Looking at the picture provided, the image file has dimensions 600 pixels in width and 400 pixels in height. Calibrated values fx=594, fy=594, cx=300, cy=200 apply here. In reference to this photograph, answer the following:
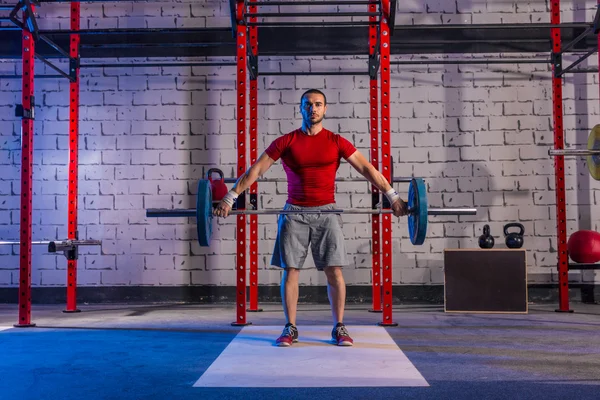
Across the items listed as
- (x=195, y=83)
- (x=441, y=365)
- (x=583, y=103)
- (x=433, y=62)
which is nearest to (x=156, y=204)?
(x=195, y=83)

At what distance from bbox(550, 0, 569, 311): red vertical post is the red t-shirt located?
8.73 feet

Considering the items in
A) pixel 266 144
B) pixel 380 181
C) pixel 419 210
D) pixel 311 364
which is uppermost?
pixel 266 144

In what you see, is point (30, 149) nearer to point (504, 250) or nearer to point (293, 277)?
point (293, 277)

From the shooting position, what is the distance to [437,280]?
5.83 meters

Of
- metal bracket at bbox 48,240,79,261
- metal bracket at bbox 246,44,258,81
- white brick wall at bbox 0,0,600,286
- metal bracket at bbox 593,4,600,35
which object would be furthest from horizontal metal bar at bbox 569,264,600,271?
metal bracket at bbox 48,240,79,261

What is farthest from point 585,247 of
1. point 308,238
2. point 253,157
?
point 253,157

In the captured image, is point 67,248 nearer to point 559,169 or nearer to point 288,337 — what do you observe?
point 288,337

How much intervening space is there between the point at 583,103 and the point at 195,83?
387 centimetres

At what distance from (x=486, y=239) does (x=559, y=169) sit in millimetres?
930

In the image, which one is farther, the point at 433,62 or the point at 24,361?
the point at 433,62

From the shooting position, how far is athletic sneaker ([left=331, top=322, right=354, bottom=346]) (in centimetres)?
355

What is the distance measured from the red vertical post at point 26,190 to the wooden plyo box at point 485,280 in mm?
3393

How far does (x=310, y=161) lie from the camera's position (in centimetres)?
362

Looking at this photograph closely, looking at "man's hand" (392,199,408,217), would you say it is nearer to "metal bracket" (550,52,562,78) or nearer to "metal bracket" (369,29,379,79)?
"metal bracket" (369,29,379,79)
